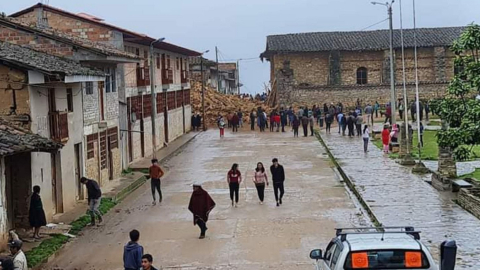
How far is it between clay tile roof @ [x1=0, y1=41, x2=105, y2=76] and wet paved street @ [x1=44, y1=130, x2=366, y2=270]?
14.0 feet

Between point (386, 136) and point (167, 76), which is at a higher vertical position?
point (167, 76)

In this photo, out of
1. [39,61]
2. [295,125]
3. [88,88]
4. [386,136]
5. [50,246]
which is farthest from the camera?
[295,125]

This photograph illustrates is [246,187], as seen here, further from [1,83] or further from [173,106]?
[173,106]

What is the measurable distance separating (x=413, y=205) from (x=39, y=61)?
11.0 metres

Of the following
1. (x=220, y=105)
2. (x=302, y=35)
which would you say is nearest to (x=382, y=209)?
(x=220, y=105)

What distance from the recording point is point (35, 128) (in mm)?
20047

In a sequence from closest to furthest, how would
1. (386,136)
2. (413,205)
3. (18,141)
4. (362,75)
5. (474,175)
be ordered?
(18,141)
(413,205)
(474,175)
(386,136)
(362,75)

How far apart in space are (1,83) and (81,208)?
5040mm

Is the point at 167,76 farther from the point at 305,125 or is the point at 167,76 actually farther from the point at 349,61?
the point at 349,61

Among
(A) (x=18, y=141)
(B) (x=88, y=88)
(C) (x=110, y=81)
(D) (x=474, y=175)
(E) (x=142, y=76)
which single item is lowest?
(D) (x=474, y=175)

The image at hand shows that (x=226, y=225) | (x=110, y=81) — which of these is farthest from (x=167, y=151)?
(x=226, y=225)

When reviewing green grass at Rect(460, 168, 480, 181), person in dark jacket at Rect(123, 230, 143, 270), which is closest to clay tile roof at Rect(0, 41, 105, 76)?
person in dark jacket at Rect(123, 230, 143, 270)

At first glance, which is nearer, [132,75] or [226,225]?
[226,225]

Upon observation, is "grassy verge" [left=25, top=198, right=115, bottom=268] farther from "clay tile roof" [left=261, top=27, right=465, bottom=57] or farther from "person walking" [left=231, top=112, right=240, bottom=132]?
"clay tile roof" [left=261, top=27, right=465, bottom=57]
